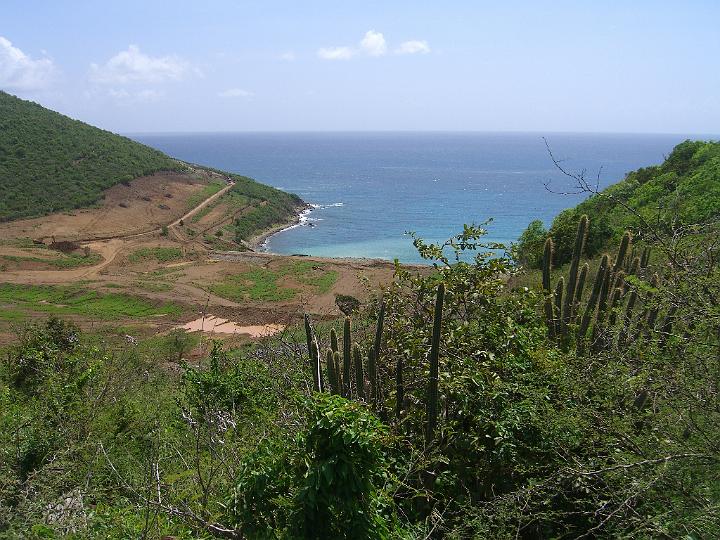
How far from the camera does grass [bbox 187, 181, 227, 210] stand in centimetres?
6259

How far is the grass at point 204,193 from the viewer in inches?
2464

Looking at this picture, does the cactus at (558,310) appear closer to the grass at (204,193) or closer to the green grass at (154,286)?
the green grass at (154,286)

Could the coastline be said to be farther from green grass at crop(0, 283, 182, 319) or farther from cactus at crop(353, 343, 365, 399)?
cactus at crop(353, 343, 365, 399)

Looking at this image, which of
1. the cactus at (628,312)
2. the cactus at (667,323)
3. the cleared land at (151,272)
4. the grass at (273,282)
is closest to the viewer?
the cactus at (667,323)

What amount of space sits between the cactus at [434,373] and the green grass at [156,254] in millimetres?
42463

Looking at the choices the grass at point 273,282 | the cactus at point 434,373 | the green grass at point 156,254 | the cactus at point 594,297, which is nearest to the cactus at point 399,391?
the cactus at point 434,373

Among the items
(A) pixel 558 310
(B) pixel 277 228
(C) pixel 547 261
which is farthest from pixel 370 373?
(B) pixel 277 228

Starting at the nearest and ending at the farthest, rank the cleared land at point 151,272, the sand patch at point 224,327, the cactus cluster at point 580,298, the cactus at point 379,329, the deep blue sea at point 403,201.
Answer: the cactus at point 379,329, the cactus cluster at point 580,298, the sand patch at point 224,327, the cleared land at point 151,272, the deep blue sea at point 403,201

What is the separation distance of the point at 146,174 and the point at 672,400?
2690 inches

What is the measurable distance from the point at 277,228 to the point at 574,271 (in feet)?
188

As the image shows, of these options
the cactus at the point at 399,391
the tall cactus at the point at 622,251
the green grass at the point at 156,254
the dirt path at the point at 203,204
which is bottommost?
the green grass at the point at 156,254

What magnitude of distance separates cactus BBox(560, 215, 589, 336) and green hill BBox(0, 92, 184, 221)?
5559 centimetres

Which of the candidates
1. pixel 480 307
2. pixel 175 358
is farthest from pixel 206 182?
pixel 480 307

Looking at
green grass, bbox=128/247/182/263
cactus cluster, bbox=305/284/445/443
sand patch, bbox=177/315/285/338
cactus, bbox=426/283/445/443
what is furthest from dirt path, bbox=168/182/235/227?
cactus, bbox=426/283/445/443
